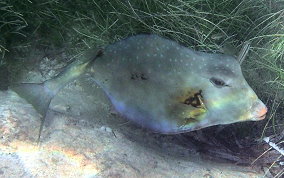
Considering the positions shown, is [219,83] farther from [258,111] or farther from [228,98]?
[258,111]

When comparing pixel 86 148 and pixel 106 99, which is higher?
pixel 86 148

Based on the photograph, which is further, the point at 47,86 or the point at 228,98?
the point at 47,86

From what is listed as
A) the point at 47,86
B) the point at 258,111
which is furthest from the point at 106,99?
the point at 258,111

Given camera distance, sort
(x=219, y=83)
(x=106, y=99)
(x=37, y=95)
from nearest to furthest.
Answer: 1. (x=219, y=83)
2. (x=37, y=95)
3. (x=106, y=99)

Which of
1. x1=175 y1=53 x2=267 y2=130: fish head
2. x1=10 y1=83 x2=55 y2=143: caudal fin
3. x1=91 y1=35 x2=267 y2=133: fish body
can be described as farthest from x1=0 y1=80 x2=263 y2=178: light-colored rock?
x1=175 y1=53 x2=267 y2=130: fish head

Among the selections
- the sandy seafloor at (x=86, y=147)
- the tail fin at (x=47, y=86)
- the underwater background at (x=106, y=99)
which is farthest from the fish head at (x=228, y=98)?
the tail fin at (x=47, y=86)

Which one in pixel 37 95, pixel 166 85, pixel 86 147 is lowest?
pixel 86 147

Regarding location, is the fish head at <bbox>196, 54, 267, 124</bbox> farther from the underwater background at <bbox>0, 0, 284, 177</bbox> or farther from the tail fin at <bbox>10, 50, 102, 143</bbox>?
the tail fin at <bbox>10, 50, 102, 143</bbox>
